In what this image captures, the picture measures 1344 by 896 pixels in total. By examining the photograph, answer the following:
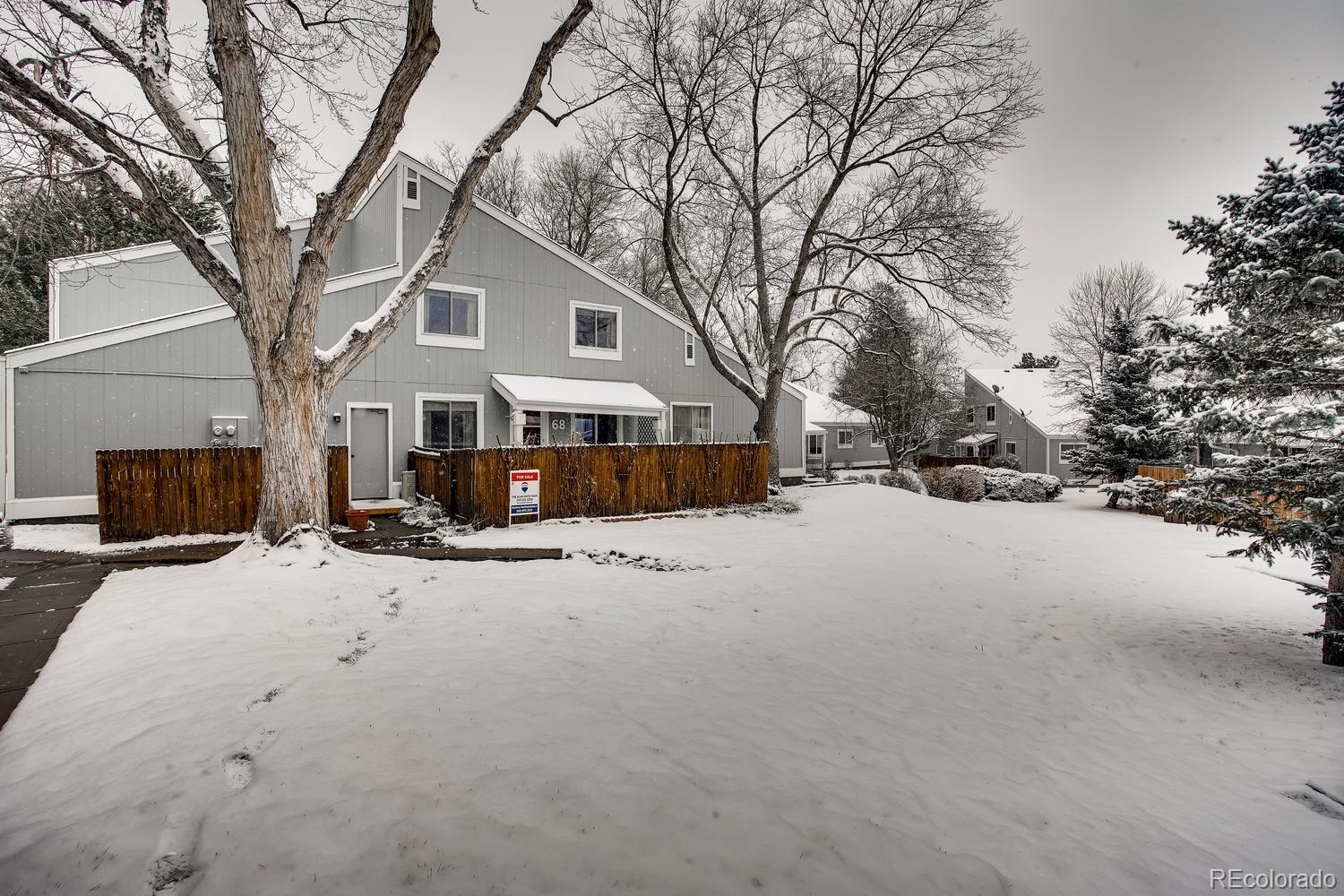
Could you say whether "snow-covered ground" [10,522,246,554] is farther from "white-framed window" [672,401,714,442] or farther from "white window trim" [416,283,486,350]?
"white-framed window" [672,401,714,442]

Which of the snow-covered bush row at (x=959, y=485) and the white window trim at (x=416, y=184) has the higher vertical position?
the white window trim at (x=416, y=184)

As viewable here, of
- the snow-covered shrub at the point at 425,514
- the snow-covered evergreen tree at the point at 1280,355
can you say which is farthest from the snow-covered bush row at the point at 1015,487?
the snow-covered shrub at the point at 425,514

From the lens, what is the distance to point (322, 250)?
6.88 metres

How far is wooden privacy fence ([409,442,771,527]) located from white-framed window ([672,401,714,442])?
388cm

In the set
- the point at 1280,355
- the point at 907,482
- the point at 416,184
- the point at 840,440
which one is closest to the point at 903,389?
the point at 907,482

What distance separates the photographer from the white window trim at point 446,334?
13172mm

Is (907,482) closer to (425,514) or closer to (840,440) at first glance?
(425,514)

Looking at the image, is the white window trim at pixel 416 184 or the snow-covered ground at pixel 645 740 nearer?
the snow-covered ground at pixel 645 740

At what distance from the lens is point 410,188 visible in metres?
13.7

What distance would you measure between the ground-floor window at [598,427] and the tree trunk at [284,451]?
8092mm

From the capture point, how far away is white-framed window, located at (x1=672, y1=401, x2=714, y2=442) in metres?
17.0

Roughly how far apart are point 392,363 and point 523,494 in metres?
5.18

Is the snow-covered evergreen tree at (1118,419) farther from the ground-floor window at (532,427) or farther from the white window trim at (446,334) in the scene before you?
the white window trim at (446,334)

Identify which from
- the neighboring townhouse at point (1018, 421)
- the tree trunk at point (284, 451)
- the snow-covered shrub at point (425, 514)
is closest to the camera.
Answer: the tree trunk at point (284, 451)
